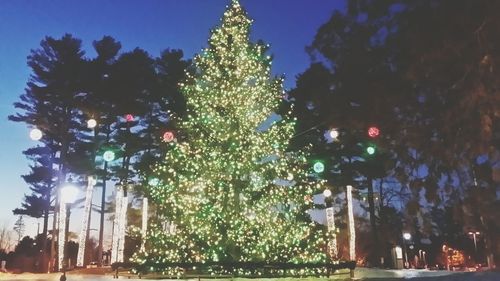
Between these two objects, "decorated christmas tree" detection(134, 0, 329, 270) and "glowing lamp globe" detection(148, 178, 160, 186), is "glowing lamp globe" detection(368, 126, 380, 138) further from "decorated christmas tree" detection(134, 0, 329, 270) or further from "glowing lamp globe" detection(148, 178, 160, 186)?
"glowing lamp globe" detection(148, 178, 160, 186)

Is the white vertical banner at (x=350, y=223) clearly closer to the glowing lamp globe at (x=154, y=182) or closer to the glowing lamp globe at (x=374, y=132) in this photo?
the glowing lamp globe at (x=154, y=182)

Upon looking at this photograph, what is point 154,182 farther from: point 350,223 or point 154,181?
point 350,223

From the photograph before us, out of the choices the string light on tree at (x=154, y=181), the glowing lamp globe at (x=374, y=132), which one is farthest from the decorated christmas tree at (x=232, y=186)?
the glowing lamp globe at (x=374, y=132)

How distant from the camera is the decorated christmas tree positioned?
2083cm

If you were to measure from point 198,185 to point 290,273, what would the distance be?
5.09m

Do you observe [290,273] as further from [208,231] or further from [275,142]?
[275,142]

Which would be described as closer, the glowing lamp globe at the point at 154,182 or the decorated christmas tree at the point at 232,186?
the decorated christmas tree at the point at 232,186

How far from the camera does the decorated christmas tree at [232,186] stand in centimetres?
2083

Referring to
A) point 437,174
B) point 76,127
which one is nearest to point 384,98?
point 437,174

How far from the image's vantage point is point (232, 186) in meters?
21.3

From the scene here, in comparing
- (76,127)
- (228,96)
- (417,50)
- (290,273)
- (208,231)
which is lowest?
(290,273)

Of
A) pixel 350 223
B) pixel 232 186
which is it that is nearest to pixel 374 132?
pixel 232 186

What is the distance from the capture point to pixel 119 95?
123 ft

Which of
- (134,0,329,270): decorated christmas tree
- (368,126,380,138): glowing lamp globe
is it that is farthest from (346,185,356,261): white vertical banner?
(368,126,380,138): glowing lamp globe
